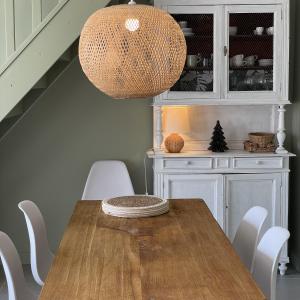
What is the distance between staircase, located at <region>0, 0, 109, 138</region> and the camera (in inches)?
149

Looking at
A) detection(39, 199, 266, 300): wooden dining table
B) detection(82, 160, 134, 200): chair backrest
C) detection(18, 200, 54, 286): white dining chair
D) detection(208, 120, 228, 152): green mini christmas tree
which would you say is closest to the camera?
detection(39, 199, 266, 300): wooden dining table

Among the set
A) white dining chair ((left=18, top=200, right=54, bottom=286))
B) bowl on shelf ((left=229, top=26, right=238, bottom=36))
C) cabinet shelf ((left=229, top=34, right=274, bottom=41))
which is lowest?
white dining chair ((left=18, top=200, right=54, bottom=286))

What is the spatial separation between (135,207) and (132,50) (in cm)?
94

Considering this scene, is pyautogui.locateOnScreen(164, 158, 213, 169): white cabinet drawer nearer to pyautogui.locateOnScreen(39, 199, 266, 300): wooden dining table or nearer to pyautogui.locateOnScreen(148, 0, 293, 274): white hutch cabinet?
pyautogui.locateOnScreen(148, 0, 293, 274): white hutch cabinet

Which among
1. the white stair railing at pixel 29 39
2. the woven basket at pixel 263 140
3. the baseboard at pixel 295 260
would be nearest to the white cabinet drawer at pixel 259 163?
the woven basket at pixel 263 140

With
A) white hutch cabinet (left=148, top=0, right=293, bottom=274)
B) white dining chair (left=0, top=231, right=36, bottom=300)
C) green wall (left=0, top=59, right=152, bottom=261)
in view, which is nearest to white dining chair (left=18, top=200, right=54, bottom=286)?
white dining chair (left=0, top=231, right=36, bottom=300)

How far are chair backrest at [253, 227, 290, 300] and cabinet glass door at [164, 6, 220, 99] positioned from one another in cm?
201

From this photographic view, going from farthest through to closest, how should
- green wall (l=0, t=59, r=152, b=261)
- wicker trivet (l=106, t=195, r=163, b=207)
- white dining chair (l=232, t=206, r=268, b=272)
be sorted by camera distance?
green wall (l=0, t=59, r=152, b=261) → wicker trivet (l=106, t=195, r=163, b=207) → white dining chair (l=232, t=206, r=268, b=272)

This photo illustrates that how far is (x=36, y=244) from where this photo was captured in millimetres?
3000

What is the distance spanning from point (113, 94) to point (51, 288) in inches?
42.8

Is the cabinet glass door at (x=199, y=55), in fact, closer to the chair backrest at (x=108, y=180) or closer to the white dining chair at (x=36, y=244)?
the chair backrest at (x=108, y=180)

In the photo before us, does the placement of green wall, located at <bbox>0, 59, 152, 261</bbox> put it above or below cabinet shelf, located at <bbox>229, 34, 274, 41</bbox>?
below

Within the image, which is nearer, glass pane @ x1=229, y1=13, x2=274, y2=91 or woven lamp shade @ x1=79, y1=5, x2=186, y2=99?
woven lamp shade @ x1=79, y1=5, x2=186, y2=99

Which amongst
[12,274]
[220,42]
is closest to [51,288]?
[12,274]
